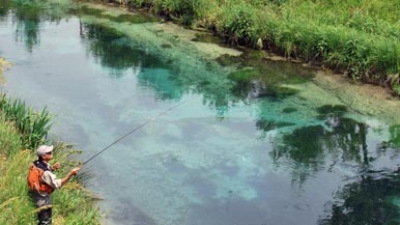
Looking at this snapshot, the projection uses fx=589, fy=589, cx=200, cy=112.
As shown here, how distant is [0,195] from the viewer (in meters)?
6.62

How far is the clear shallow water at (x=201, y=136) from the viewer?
855 cm

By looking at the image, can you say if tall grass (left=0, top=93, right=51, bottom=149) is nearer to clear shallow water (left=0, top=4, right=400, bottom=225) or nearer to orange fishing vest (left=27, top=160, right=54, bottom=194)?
clear shallow water (left=0, top=4, right=400, bottom=225)

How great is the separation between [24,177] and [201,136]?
14.1ft

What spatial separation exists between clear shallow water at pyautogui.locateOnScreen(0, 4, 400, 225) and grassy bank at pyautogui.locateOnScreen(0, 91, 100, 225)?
55cm

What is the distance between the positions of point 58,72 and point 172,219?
6922 millimetres

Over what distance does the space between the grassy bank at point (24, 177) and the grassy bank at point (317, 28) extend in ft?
22.5

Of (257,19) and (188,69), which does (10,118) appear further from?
(257,19)

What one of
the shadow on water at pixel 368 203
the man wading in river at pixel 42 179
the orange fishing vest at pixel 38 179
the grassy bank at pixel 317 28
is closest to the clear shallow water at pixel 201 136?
the shadow on water at pixel 368 203

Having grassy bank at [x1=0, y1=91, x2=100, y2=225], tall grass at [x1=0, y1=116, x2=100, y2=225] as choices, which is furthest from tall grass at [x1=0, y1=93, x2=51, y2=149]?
tall grass at [x1=0, y1=116, x2=100, y2=225]

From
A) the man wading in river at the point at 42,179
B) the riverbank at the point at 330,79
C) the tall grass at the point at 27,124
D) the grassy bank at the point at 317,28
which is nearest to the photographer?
the man wading in river at the point at 42,179

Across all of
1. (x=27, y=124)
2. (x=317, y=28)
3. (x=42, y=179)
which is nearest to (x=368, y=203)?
(x=42, y=179)

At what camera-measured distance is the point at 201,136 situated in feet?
35.6

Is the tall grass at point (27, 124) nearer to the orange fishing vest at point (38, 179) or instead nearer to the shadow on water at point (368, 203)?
the orange fishing vest at point (38, 179)

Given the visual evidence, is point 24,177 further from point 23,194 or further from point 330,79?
point 330,79
